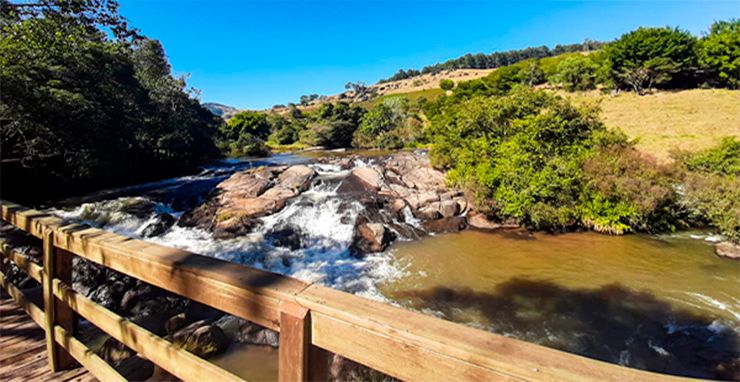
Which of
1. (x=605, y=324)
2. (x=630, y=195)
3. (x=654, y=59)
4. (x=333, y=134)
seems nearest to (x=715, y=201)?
(x=630, y=195)

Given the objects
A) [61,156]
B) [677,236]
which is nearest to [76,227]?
[677,236]

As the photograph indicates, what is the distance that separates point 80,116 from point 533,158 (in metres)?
18.5

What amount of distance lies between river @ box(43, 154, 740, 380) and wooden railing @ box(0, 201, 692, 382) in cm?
350

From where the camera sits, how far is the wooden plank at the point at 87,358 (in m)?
1.82

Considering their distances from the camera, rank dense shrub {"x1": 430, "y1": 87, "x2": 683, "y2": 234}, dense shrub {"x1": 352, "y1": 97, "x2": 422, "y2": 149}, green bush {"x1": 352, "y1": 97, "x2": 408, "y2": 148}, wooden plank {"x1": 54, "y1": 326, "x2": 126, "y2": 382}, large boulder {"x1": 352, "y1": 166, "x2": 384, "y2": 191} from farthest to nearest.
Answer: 1. green bush {"x1": 352, "y1": 97, "x2": 408, "y2": 148}
2. dense shrub {"x1": 352, "y1": 97, "x2": 422, "y2": 149}
3. large boulder {"x1": 352, "y1": 166, "x2": 384, "y2": 191}
4. dense shrub {"x1": 430, "y1": 87, "x2": 683, "y2": 234}
5. wooden plank {"x1": 54, "y1": 326, "x2": 126, "y2": 382}

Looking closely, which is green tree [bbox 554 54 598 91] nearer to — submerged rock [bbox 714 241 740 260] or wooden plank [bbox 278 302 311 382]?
submerged rock [bbox 714 241 740 260]

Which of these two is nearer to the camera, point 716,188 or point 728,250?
point 728,250

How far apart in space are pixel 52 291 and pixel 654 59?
5157cm

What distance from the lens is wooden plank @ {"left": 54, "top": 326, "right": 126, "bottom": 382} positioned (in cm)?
182

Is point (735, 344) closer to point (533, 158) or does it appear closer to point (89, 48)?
point (533, 158)

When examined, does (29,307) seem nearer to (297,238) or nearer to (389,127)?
(297,238)

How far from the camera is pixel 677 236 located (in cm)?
947

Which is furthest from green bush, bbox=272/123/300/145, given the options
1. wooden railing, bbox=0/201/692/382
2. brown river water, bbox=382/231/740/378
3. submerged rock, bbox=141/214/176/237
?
wooden railing, bbox=0/201/692/382

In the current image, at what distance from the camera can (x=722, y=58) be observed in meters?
34.4
